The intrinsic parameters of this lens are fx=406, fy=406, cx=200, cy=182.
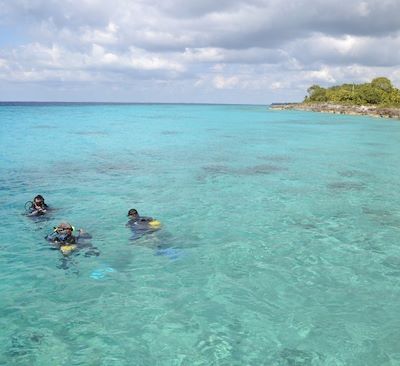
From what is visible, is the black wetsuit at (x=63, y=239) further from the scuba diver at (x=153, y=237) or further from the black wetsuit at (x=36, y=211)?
the black wetsuit at (x=36, y=211)

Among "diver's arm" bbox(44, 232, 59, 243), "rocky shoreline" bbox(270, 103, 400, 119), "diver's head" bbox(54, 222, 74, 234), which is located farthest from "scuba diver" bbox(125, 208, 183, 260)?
"rocky shoreline" bbox(270, 103, 400, 119)

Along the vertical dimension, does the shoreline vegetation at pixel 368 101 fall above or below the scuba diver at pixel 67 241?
above

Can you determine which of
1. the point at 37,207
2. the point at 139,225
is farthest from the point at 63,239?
the point at 37,207

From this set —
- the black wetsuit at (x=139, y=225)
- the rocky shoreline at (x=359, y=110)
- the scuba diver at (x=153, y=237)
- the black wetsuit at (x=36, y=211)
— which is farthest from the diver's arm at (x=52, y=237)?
the rocky shoreline at (x=359, y=110)

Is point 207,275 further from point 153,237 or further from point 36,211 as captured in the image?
point 36,211

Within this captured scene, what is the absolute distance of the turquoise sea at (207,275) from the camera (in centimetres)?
888

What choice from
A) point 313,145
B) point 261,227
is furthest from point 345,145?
point 261,227

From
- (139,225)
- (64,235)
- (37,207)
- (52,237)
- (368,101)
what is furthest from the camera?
(368,101)

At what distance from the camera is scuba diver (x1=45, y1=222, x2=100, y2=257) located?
13664 mm

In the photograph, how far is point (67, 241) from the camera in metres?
13.9

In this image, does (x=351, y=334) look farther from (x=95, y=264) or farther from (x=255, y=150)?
(x=255, y=150)

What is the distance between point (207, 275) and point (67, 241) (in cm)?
509

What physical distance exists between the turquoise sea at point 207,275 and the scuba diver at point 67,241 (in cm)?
33

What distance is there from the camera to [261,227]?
654 inches
